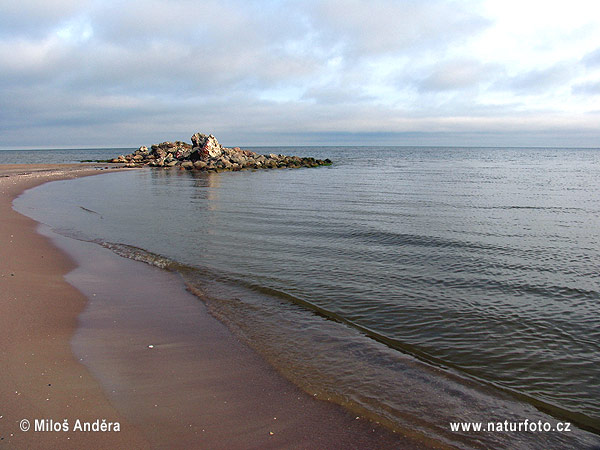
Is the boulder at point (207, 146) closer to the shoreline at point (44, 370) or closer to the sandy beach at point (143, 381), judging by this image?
the shoreline at point (44, 370)

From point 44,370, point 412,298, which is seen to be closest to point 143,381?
point 44,370

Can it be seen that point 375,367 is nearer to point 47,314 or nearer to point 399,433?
point 399,433

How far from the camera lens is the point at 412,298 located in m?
8.27

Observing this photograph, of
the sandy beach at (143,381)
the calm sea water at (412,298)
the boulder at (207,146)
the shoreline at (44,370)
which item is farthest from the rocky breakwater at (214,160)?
the sandy beach at (143,381)

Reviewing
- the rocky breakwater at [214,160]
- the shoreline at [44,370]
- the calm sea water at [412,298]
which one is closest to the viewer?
the shoreline at [44,370]

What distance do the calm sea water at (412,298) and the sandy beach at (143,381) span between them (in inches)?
19.5

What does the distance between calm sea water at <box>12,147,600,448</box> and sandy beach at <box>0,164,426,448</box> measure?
0.50 metres

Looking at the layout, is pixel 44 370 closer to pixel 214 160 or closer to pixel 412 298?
pixel 412 298

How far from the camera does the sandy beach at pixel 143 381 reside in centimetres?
408

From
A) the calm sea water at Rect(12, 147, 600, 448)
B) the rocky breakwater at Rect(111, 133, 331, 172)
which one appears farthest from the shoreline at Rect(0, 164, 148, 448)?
the rocky breakwater at Rect(111, 133, 331, 172)

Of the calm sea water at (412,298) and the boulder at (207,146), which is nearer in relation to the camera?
the calm sea water at (412,298)

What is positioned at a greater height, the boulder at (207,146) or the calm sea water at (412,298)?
the boulder at (207,146)

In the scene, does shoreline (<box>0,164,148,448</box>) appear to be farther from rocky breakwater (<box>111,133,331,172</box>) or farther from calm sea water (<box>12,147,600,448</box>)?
rocky breakwater (<box>111,133,331,172</box>)

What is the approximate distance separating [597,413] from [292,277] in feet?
20.9
